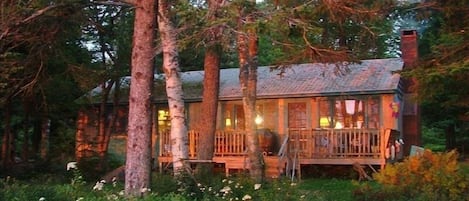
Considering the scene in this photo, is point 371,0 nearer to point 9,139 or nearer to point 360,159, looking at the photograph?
point 360,159

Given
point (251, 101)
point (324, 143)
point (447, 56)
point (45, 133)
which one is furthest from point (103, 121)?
point (447, 56)

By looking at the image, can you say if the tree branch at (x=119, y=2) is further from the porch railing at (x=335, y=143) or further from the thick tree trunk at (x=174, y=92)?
the porch railing at (x=335, y=143)

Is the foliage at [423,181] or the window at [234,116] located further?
the window at [234,116]

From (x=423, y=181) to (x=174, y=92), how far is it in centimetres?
487

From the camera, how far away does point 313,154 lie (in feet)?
66.6

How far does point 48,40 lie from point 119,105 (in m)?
10.5

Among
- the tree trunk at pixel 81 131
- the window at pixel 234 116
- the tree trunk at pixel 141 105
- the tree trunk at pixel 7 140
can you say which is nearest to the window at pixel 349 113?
the window at pixel 234 116

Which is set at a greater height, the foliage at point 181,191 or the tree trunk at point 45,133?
the tree trunk at point 45,133

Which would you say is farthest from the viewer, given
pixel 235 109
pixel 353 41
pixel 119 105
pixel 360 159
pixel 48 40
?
pixel 119 105

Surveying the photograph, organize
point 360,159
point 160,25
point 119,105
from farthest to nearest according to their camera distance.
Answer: point 119,105 → point 360,159 → point 160,25

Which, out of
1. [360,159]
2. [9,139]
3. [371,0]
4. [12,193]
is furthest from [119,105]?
[12,193]

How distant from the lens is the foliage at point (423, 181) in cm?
1094

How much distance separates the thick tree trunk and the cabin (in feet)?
20.8

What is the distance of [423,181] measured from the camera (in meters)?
11.4
